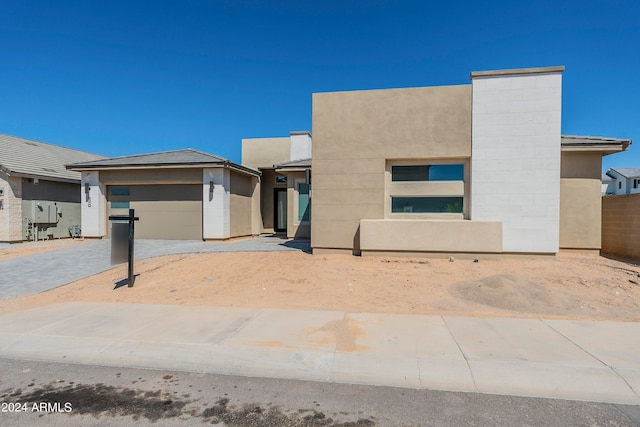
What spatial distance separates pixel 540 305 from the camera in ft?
22.1

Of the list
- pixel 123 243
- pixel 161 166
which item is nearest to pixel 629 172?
pixel 161 166

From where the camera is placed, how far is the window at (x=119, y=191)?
1656cm

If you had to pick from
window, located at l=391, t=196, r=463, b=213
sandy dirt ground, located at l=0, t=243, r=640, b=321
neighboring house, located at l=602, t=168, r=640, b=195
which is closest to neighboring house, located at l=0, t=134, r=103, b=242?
sandy dirt ground, located at l=0, t=243, r=640, b=321

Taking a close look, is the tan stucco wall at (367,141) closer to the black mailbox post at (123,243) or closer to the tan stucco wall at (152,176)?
the black mailbox post at (123,243)

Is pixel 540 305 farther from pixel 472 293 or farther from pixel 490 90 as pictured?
pixel 490 90

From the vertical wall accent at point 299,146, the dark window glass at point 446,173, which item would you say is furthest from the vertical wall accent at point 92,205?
the dark window glass at point 446,173

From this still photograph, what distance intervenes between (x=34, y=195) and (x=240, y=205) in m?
10.5

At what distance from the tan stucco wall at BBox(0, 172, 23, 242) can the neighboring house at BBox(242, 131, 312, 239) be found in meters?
11.4

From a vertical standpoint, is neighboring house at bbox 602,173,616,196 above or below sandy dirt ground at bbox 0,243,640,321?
above

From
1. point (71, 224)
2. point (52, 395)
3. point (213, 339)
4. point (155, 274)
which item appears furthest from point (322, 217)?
point (71, 224)

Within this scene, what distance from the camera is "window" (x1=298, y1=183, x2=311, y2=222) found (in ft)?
57.9

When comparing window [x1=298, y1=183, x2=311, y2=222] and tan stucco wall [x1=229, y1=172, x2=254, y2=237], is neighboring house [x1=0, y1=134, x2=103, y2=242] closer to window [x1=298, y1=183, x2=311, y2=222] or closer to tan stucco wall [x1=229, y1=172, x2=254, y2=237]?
tan stucco wall [x1=229, y1=172, x2=254, y2=237]

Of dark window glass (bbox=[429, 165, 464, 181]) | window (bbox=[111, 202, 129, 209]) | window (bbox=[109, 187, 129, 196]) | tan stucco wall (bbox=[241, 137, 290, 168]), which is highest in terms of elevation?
tan stucco wall (bbox=[241, 137, 290, 168])

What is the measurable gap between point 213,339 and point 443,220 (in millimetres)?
8461
